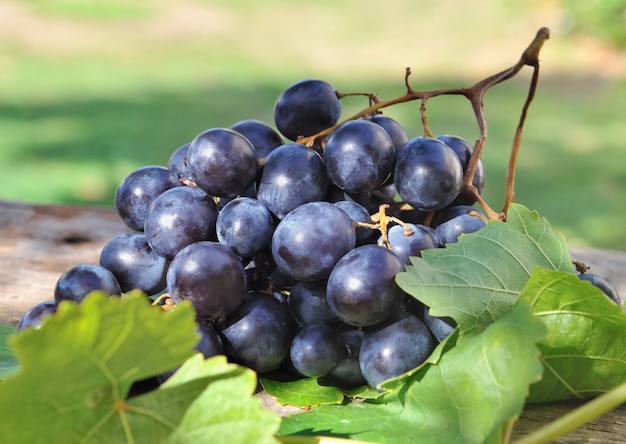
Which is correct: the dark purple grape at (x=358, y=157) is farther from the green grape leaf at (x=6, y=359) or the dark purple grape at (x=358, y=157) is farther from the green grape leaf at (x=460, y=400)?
the green grape leaf at (x=6, y=359)

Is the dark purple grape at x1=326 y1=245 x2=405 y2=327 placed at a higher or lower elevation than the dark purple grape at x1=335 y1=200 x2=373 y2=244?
lower

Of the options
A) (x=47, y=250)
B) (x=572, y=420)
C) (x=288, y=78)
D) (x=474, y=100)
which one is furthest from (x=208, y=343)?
(x=288, y=78)

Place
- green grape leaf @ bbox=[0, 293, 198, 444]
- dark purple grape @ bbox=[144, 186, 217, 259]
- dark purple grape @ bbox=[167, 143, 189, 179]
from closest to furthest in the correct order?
green grape leaf @ bbox=[0, 293, 198, 444], dark purple grape @ bbox=[144, 186, 217, 259], dark purple grape @ bbox=[167, 143, 189, 179]

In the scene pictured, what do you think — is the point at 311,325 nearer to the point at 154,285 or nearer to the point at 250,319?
the point at 250,319

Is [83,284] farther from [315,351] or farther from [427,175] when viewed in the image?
[427,175]

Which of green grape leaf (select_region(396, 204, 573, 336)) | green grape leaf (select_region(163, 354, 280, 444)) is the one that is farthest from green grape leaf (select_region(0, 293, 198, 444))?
green grape leaf (select_region(396, 204, 573, 336))

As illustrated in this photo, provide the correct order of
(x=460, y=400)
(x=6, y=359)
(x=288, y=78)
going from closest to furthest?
(x=460, y=400) < (x=6, y=359) < (x=288, y=78)

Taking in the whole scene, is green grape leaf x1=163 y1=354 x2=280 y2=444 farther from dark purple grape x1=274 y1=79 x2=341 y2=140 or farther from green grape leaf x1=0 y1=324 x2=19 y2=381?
dark purple grape x1=274 y1=79 x2=341 y2=140
